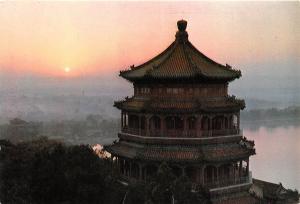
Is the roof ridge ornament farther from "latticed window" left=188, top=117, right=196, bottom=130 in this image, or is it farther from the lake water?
the lake water

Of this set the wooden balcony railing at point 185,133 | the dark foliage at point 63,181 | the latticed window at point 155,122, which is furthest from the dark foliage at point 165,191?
the latticed window at point 155,122

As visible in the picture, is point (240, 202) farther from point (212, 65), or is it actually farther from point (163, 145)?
point (212, 65)

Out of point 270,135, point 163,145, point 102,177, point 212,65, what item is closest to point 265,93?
point 270,135

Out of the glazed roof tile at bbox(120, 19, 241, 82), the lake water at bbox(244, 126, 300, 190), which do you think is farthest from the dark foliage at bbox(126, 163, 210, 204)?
the lake water at bbox(244, 126, 300, 190)

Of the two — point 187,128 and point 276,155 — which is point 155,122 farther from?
point 276,155

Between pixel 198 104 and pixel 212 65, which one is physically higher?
pixel 212 65

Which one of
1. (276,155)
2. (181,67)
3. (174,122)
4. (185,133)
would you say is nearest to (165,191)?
(185,133)
